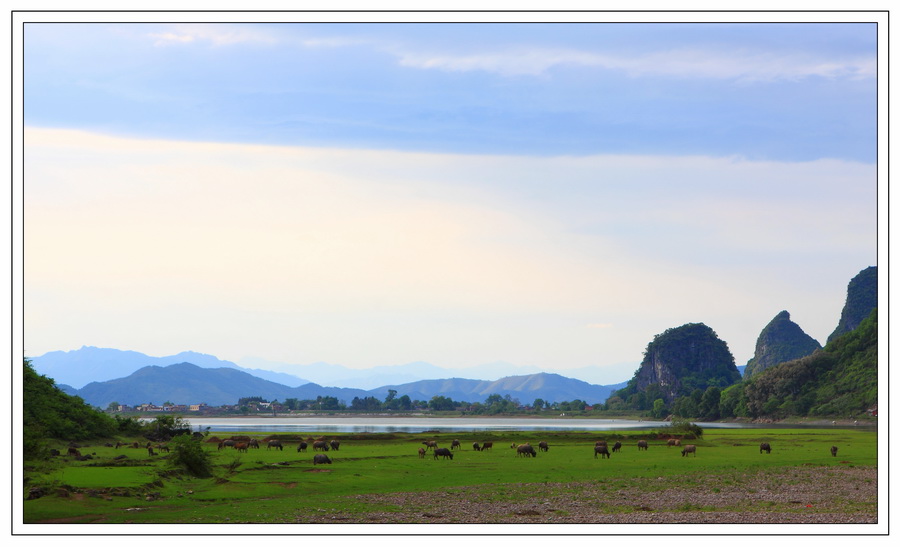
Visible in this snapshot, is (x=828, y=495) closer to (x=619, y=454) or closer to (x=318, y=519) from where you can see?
(x=318, y=519)

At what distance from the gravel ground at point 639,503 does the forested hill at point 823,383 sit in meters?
126

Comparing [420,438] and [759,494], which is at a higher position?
[759,494]

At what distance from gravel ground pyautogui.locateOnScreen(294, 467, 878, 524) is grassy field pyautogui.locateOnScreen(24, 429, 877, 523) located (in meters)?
0.39

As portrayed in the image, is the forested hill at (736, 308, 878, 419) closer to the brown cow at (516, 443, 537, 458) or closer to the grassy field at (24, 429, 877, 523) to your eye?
the grassy field at (24, 429, 877, 523)

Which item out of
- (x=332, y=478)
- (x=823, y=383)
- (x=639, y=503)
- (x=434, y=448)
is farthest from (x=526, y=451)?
(x=823, y=383)

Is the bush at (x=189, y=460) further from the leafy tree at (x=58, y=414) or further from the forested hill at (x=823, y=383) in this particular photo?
the forested hill at (x=823, y=383)

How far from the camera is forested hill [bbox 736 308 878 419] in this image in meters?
157

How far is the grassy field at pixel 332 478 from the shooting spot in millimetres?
27891

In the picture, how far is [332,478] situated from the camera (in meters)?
38.8

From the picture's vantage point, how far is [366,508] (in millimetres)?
29219
